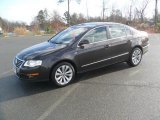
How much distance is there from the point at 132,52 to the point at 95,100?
3.43m

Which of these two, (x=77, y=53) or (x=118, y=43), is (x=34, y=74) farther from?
(x=118, y=43)

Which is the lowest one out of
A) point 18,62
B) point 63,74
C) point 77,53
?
point 63,74

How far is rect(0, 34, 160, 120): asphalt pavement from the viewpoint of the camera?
16.5 feet

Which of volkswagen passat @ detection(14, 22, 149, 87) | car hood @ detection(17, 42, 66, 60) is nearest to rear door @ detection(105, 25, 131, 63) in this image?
volkswagen passat @ detection(14, 22, 149, 87)

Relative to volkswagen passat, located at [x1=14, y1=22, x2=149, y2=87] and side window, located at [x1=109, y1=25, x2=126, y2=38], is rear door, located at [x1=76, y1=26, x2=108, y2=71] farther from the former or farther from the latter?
side window, located at [x1=109, y1=25, x2=126, y2=38]

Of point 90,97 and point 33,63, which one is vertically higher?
point 33,63

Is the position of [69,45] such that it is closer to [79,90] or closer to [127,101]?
[79,90]

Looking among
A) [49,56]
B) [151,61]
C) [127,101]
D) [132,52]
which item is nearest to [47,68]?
[49,56]

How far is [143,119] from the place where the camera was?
15.5 ft

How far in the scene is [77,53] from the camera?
7098 mm

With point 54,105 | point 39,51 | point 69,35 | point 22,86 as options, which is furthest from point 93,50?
point 54,105

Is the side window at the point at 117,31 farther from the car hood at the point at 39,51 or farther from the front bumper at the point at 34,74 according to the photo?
the front bumper at the point at 34,74

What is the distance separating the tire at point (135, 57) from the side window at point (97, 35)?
1.35 metres

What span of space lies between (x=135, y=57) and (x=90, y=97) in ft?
11.3
